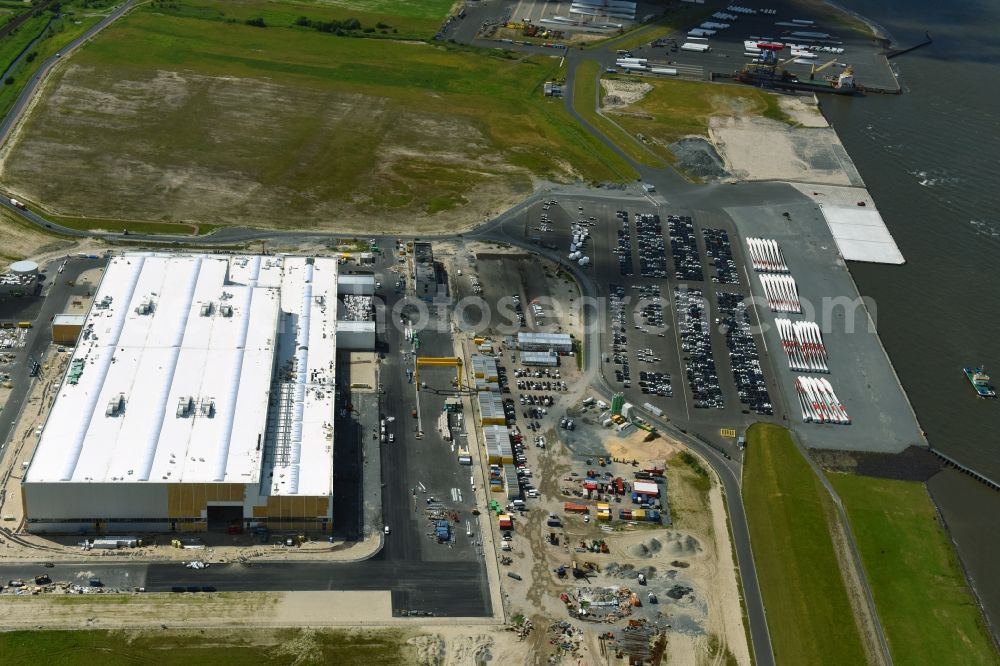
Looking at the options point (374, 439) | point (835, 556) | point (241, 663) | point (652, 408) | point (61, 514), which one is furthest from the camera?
point (652, 408)

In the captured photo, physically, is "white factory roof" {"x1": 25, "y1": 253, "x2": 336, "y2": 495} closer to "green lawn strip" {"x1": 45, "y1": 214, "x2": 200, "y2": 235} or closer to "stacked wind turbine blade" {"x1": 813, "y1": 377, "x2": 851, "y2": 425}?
"green lawn strip" {"x1": 45, "y1": 214, "x2": 200, "y2": 235}

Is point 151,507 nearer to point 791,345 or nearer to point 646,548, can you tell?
point 646,548

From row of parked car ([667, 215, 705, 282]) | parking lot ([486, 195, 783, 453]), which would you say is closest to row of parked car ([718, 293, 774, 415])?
parking lot ([486, 195, 783, 453])

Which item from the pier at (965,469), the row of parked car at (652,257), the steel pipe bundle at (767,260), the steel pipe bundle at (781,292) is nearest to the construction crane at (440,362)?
the row of parked car at (652,257)

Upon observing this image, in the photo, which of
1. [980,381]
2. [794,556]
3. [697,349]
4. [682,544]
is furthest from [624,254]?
[794,556]

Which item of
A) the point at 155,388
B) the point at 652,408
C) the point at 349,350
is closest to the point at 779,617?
the point at 652,408

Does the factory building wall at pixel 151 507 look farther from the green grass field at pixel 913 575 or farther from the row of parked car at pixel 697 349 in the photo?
the green grass field at pixel 913 575

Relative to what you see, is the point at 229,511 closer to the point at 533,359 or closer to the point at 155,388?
the point at 155,388
